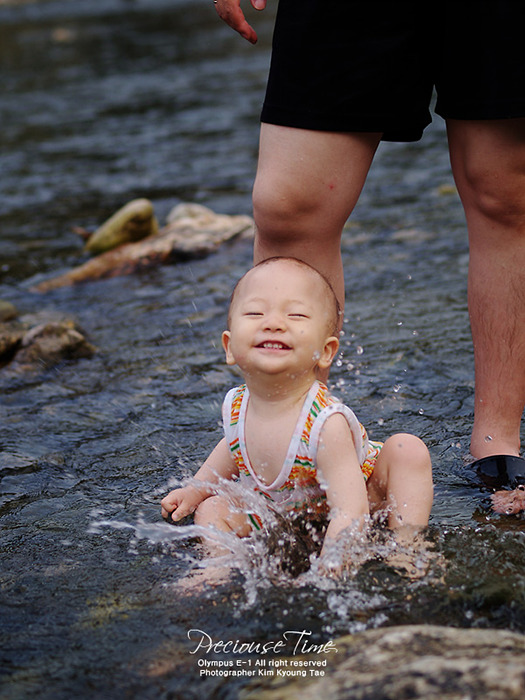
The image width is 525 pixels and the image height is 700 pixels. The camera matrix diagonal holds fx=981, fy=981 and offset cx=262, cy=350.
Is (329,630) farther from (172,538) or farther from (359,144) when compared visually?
(359,144)

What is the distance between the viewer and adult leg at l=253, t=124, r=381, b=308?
9.70ft

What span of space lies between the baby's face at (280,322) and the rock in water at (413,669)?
825 mm

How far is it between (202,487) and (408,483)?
64 centimetres

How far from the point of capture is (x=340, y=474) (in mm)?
2703

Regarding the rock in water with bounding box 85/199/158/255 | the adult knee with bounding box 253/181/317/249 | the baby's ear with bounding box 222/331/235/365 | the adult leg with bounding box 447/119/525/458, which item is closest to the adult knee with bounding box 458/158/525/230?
the adult leg with bounding box 447/119/525/458

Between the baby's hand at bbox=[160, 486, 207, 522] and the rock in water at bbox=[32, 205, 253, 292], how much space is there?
344 centimetres

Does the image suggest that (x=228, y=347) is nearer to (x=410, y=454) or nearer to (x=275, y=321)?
(x=275, y=321)

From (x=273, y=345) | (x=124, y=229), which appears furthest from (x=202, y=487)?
(x=124, y=229)

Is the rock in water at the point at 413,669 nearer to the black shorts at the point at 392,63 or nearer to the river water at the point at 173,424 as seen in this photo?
the river water at the point at 173,424

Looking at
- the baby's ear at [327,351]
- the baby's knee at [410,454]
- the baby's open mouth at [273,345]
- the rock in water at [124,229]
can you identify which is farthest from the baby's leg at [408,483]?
the rock in water at [124,229]

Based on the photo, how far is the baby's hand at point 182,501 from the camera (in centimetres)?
299

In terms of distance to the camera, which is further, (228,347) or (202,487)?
(202,487)

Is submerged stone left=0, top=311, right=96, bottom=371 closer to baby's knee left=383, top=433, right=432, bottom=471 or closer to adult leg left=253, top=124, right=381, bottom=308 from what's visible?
adult leg left=253, top=124, right=381, bottom=308

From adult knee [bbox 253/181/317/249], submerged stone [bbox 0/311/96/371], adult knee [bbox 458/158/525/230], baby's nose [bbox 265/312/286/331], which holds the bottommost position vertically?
submerged stone [bbox 0/311/96/371]
